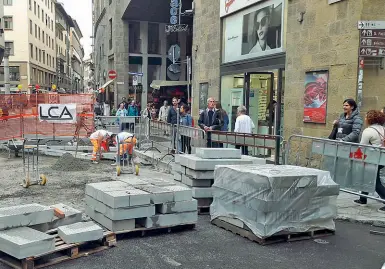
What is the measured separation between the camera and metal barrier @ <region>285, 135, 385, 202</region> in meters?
6.71

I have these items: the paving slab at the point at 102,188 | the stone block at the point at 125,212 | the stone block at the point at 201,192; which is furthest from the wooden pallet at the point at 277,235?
the paving slab at the point at 102,188

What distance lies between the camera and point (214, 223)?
246 inches

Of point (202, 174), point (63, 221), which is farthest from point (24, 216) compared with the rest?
point (202, 174)

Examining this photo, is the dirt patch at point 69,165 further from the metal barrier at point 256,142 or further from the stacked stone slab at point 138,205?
the stacked stone slab at point 138,205

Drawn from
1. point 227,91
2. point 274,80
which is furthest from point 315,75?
point 227,91

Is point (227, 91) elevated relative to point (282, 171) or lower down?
elevated

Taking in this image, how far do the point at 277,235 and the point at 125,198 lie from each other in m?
2.06

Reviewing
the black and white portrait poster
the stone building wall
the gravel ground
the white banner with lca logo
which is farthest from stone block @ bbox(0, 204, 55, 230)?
the stone building wall

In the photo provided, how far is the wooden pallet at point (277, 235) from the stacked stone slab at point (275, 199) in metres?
0.06

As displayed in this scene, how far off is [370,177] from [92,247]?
457cm

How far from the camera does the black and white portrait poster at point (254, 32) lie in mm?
12000

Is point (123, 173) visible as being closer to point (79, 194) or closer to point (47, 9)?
point (79, 194)

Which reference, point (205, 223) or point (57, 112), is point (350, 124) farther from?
point (57, 112)

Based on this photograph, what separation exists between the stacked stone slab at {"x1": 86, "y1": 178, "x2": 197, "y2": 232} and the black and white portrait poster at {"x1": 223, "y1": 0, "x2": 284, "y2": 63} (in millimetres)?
7337
